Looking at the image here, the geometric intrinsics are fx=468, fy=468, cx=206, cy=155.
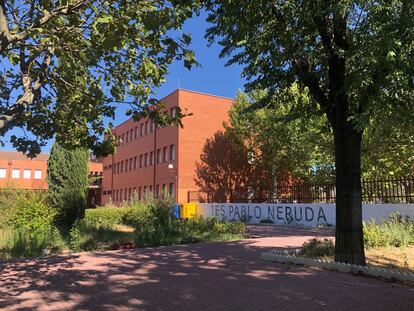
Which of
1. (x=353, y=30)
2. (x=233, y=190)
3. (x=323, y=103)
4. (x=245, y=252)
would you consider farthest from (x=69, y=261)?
(x=233, y=190)

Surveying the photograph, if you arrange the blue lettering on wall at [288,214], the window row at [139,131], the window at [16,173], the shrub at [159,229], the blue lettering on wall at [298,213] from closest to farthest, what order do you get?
the shrub at [159,229] < the blue lettering on wall at [298,213] < the blue lettering on wall at [288,214] < the window row at [139,131] < the window at [16,173]

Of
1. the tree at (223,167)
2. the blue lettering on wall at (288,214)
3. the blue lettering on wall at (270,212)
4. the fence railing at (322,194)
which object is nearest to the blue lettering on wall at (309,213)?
the fence railing at (322,194)

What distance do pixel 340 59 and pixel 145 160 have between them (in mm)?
40051

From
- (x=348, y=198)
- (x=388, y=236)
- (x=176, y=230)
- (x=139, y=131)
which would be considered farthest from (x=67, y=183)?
(x=139, y=131)

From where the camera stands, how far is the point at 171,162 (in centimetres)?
4162

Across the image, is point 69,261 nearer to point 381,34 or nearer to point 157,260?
point 157,260

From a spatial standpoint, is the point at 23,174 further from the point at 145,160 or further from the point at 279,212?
→ the point at 279,212

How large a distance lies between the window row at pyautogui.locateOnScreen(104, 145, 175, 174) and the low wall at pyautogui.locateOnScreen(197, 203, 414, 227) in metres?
8.56

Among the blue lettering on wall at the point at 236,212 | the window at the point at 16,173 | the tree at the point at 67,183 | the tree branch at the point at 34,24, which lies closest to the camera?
the tree branch at the point at 34,24

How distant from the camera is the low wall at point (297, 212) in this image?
2013 cm

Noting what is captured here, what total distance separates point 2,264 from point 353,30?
32.1 feet

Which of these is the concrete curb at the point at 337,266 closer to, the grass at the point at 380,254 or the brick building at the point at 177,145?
the grass at the point at 380,254

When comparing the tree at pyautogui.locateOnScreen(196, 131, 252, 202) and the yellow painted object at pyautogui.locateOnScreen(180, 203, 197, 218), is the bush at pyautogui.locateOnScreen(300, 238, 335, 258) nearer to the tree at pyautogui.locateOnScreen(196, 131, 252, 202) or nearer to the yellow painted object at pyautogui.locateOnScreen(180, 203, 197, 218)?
the yellow painted object at pyautogui.locateOnScreen(180, 203, 197, 218)

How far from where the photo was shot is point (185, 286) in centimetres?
838
